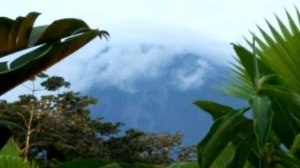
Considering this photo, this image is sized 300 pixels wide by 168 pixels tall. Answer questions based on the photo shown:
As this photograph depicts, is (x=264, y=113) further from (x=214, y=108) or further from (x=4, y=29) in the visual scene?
(x=4, y=29)

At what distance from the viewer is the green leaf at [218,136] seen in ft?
3.99

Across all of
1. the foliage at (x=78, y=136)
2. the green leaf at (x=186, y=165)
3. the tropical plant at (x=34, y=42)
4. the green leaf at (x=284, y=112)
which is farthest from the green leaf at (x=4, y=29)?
the foliage at (x=78, y=136)

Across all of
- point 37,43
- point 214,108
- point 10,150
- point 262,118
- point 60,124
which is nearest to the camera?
point 262,118

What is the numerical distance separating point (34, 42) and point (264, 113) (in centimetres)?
125

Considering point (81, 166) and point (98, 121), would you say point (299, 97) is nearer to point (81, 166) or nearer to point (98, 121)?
point (81, 166)

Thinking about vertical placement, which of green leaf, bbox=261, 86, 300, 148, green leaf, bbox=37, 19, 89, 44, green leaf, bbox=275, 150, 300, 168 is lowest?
green leaf, bbox=275, 150, 300, 168

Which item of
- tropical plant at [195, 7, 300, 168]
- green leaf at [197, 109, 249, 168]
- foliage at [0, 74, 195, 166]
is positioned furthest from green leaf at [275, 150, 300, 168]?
foliage at [0, 74, 195, 166]

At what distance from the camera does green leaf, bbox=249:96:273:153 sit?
116 cm

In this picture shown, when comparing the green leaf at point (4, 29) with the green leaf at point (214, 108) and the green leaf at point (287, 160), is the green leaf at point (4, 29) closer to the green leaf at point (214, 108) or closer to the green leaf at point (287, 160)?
the green leaf at point (214, 108)

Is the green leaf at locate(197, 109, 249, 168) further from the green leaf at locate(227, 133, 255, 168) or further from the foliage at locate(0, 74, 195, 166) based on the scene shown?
the foliage at locate(0, 74, 195, 166)

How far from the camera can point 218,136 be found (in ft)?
3.99

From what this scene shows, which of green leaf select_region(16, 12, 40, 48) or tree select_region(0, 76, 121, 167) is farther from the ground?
tree select_region(0, 76, 121, 167)

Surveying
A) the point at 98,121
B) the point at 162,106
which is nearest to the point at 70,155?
the point at 98,121

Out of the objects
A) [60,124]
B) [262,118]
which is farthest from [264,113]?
[60,124]
